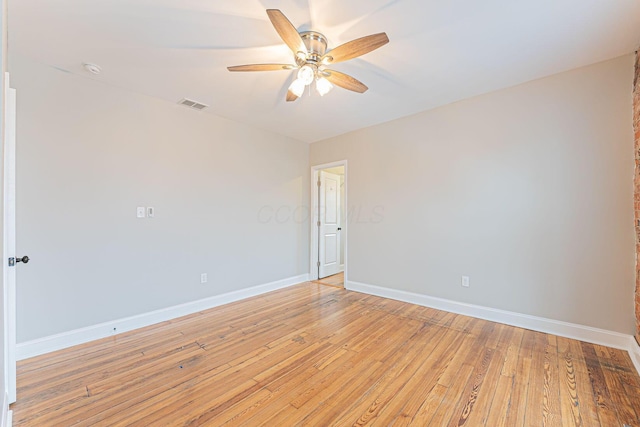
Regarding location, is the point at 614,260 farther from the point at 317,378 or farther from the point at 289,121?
the point at 289,121

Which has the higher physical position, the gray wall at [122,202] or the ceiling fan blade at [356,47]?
the ceiling fan blade at [356,47]

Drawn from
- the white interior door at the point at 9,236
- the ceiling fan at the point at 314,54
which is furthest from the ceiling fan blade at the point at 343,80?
the white interior door at the point at 9,236

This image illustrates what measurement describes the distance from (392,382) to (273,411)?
0.87 meters

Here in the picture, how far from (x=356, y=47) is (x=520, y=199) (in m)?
2.37

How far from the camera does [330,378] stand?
200 cm

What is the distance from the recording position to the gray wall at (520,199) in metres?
2.41

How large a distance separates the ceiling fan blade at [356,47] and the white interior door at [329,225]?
10.1ft

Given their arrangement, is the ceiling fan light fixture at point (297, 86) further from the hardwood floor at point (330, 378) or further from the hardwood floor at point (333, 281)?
the hardwood floor at point (333, 281)

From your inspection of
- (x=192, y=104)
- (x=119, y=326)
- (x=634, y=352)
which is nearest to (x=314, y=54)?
(x=192, y=104)

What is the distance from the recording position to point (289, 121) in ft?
12.5

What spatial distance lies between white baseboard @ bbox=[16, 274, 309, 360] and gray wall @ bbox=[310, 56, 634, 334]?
215 cm

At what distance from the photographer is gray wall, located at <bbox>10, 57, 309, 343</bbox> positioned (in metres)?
2.34

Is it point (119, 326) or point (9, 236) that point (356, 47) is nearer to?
point (9, 236)

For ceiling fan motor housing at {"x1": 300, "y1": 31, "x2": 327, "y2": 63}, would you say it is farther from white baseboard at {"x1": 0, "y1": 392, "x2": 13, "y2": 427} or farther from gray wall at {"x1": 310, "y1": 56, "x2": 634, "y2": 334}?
white baseboard at {"x1": 0, "y1": 392, "x2": 13, "y2": 427}
